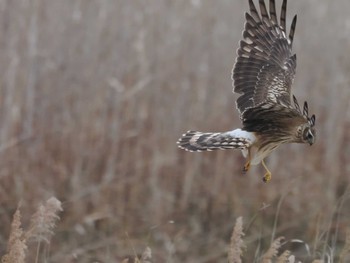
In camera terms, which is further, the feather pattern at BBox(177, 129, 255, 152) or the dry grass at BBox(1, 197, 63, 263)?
the feather pattern at BBox(177, 129, 255, 152)

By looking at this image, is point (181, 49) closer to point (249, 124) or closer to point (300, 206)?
point (300, 206)

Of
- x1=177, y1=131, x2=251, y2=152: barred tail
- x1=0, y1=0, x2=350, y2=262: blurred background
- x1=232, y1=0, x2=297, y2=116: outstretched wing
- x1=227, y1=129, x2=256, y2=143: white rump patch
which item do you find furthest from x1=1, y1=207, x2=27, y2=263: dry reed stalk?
x1=0, y1=0, x2=350, y2=262: blurred background

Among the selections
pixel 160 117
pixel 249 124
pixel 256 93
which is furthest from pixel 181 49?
pixel 249 124

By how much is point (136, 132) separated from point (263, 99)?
201cm

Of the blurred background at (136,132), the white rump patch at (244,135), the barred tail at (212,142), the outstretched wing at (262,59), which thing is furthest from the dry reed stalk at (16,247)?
the blurred background at (136,132)

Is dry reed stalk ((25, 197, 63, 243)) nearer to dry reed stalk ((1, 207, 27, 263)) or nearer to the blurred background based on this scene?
dry reed stalk ((1, 207, 27, 263))

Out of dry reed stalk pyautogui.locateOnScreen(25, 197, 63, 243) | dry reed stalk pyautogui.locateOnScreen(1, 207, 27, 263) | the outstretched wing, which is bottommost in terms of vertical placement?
dry reed stalk pyautogui.locateOnScreen(1, 207, 27, 263)

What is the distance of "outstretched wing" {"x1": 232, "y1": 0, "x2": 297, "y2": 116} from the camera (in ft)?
11.1

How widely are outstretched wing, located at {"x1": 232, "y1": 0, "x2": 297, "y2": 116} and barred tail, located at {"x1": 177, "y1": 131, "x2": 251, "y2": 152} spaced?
434 mm

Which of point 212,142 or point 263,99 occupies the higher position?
point 263,99

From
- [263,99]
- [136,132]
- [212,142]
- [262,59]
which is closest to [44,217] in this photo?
[212,142]

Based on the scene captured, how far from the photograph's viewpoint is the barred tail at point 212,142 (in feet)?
9.03

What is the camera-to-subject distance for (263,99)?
3316mm

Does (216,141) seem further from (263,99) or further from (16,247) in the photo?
(16,247)
